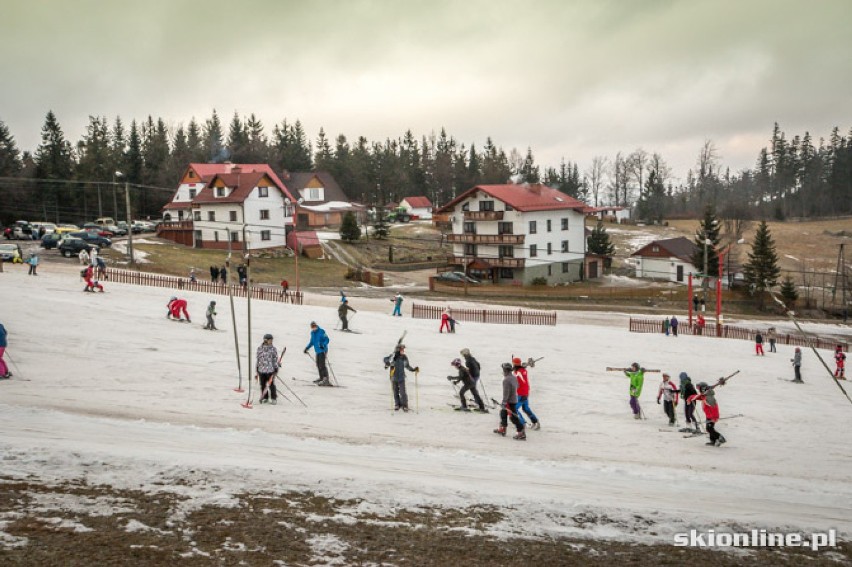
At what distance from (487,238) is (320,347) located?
54.2 meters

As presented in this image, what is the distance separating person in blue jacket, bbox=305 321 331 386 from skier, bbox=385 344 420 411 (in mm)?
2385

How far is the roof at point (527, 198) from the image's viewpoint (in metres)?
73.7

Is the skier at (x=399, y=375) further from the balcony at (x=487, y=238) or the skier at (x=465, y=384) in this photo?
the balcony at (x=487, y=238)

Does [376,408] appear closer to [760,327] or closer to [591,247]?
[760,327]

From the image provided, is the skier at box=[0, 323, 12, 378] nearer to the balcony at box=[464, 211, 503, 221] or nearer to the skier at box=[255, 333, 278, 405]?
the skier at box=[255, 333, 278, 405]

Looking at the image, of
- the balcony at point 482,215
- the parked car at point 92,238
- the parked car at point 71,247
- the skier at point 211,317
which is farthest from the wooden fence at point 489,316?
the parked car at point 92,238

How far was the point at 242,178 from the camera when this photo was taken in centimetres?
7531

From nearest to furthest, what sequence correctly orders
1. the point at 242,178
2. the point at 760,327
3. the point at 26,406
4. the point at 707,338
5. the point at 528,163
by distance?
the point at 26,406 → the point at 707,338 → the point at 760,327 → the point at 242,178 → the point at 528,163

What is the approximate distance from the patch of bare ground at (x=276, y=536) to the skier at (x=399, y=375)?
611 centimetres

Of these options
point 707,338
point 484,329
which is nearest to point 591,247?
point 707,338

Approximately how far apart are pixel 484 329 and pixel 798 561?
2818cm

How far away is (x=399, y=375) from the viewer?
18234mm

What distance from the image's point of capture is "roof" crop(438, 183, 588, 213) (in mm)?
73662

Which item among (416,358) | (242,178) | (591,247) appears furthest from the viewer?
(591,247)
